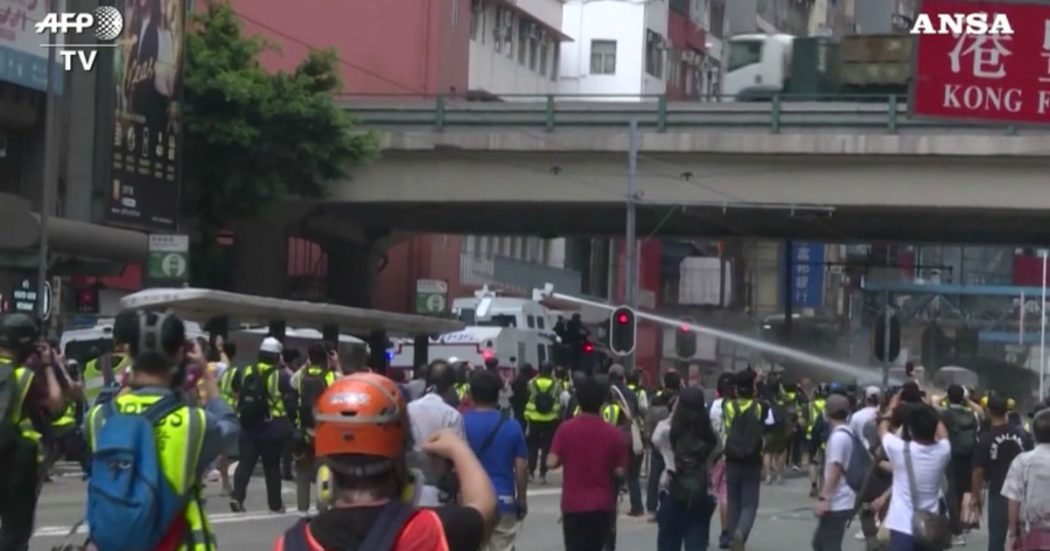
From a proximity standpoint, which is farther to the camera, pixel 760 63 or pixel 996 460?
pixel 760 63

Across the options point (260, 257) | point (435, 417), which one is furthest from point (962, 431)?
point (260, 257)

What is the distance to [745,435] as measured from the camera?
1852 cm

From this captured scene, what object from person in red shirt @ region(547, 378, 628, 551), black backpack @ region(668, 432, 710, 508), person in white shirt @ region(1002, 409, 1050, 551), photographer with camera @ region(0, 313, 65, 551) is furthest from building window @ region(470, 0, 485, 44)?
photographer with camera @ region(0, 313, 65, 551)

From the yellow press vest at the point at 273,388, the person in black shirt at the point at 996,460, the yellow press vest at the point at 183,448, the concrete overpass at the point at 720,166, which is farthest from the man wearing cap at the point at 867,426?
the concrete overpass at the point at 720,166

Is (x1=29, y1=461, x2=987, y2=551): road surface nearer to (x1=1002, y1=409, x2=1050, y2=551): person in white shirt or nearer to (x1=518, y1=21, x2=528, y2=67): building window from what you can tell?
(x1=1002, y1=409, x2=1050, y2=551): person in white shirt

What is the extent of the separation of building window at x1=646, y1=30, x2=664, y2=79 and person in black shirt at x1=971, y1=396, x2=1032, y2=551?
60194 mm

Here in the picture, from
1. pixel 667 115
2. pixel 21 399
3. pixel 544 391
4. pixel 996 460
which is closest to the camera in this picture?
pixel 21 399

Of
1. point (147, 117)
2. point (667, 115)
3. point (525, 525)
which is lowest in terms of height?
point (525, 525)

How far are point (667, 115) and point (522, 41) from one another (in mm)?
25921

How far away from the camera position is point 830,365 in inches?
3162

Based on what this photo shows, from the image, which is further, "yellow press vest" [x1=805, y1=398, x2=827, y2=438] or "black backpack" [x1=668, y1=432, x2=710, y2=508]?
"yellow press vest" [x1=805, y1=398, x2=827, y2=438]

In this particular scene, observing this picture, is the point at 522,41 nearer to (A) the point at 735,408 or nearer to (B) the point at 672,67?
(B) the point at 672,67

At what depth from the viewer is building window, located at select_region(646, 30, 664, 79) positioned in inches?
3066

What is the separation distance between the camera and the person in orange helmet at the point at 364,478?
190 inches
